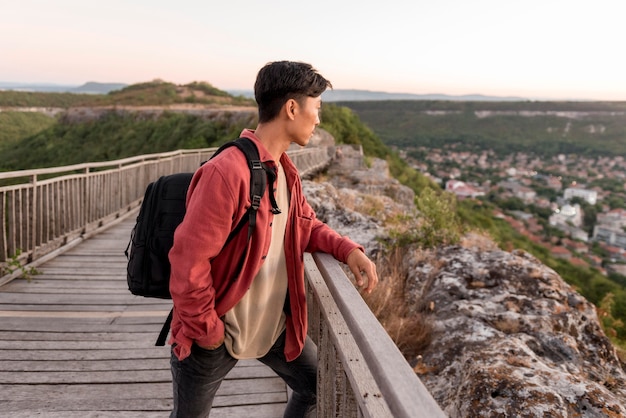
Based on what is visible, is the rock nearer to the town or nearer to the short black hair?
the short black hair

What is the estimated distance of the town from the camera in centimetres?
5384

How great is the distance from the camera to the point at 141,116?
4197 cm

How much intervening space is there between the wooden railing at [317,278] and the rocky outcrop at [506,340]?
1.18 m

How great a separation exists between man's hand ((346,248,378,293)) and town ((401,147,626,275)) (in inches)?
1813

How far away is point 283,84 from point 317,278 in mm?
912

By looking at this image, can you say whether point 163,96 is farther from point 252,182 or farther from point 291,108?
point 252,182

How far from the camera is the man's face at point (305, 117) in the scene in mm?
1601

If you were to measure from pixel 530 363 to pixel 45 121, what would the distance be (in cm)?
10121

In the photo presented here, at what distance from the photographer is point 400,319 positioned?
4051 mm

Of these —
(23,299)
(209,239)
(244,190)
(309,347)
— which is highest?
(244,190)

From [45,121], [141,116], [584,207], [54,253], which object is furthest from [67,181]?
[45,121]

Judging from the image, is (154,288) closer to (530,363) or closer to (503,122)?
(530,363)

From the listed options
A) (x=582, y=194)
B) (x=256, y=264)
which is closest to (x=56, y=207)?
(x=256, y=264)

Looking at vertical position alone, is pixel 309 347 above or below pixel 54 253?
above
